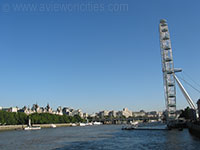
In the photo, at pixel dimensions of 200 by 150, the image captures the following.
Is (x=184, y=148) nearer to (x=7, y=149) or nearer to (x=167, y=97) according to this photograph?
(x=7, y=149)

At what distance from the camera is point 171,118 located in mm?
70625

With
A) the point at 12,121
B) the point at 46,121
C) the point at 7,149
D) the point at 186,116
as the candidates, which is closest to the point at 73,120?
the point at 46,121

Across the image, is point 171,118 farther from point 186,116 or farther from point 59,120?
point 59,120

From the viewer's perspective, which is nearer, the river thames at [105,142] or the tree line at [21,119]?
the river thames at [105,142]

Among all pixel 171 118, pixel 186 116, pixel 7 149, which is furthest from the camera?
pixel 186 116

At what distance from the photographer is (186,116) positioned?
112m

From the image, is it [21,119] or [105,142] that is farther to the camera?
[21,119]

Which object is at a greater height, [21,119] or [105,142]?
[21,119]

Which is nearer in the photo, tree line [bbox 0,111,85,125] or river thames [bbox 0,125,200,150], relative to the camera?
river thames [bbox 0,125,200,150]

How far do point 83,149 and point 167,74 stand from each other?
45.9 metres

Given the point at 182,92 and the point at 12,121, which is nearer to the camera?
the point at 182,92

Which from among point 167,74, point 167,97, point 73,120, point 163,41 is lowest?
point 73,120

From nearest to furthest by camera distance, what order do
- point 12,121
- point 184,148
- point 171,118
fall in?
1. point 184,148
2. point 171,118
3. point 12,121

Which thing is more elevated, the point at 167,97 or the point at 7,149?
the point at 167,97
